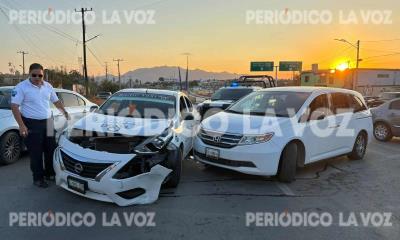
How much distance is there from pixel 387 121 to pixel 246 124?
6.80 m

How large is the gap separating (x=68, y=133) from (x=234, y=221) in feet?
9.04

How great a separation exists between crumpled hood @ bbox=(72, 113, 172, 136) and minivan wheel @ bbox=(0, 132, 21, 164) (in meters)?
1.87

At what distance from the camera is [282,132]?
611cm

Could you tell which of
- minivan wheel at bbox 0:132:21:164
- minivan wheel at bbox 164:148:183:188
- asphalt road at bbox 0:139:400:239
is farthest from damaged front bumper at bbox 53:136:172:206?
minivan wheel at bbox 0:132:21:164

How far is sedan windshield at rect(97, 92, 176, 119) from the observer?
649 centimetres

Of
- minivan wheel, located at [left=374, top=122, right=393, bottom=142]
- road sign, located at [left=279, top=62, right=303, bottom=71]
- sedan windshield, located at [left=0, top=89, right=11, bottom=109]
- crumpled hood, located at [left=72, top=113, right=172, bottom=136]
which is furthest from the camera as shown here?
road sign, located at [left=279, top=62, right=303, bottom=71]

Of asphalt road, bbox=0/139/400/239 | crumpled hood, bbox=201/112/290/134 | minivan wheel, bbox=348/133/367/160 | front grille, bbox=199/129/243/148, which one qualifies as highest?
crumpled hood, bbox=201/112/290/134

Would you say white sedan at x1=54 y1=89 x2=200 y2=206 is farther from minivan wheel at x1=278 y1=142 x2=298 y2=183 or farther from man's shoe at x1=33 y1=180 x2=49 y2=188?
minivan wheel at x1=278 y1=142 x2=298 y2=183

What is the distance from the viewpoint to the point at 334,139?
7316 mm

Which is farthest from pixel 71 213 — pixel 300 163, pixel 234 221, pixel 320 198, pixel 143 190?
pixel 300 163

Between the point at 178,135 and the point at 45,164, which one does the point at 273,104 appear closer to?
the point at 178,135

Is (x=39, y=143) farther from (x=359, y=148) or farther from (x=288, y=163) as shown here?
(x=359, y=148)

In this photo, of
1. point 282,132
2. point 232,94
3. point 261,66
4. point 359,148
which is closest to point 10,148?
point 282,132

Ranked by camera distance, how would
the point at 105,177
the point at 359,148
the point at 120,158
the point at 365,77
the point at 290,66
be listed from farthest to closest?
the point at 365,77, the point at 290,66, the point at 359,148, the point at 120,158, the point at 105,177
